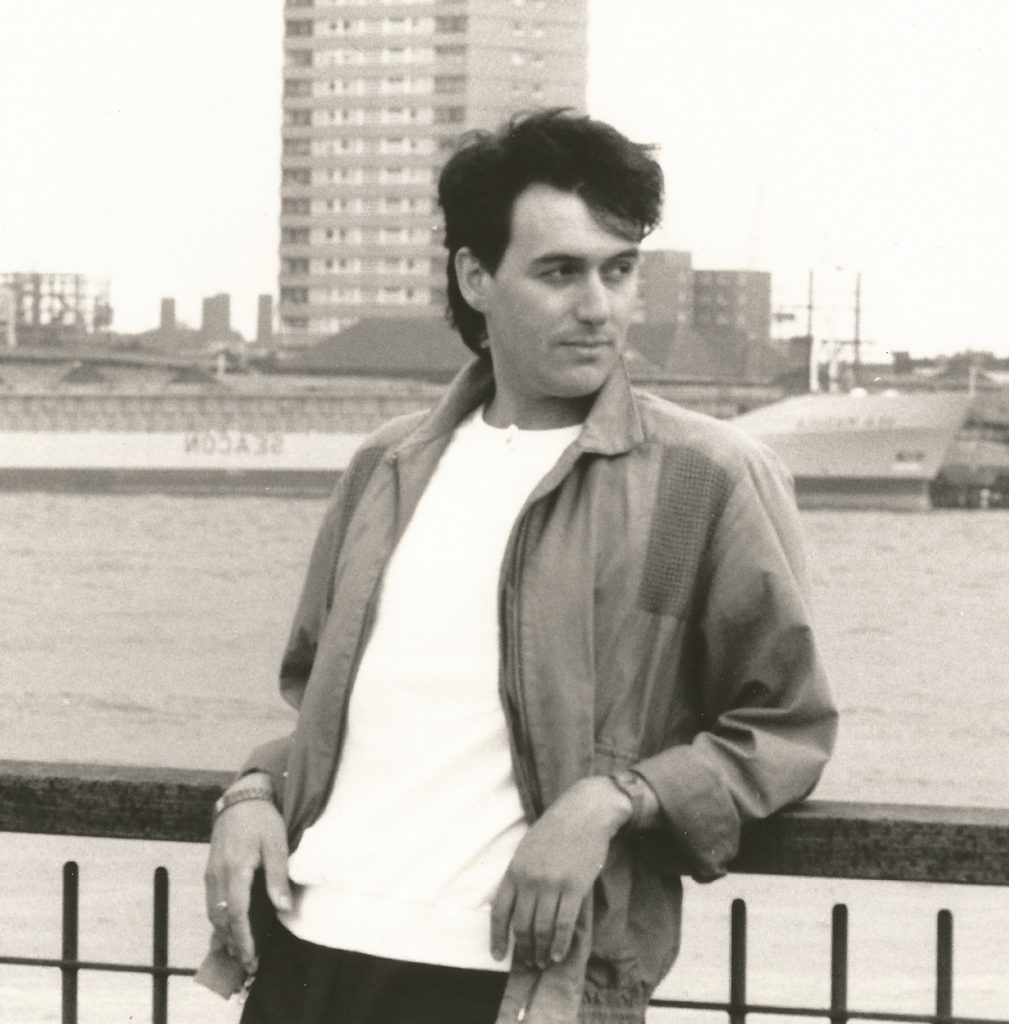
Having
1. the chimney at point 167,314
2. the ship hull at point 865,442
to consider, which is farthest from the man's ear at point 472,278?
the chimney at point 167,314

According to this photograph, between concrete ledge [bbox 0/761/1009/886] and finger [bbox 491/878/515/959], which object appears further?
concrete ledge [bbox 0/761/1009/886]

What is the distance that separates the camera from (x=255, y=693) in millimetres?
37719

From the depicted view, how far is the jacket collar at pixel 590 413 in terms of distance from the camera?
1.54 metres

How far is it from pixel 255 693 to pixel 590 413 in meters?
36.6

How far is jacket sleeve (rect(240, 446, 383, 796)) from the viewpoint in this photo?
1.69 metres

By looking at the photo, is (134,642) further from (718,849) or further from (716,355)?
(718,849)

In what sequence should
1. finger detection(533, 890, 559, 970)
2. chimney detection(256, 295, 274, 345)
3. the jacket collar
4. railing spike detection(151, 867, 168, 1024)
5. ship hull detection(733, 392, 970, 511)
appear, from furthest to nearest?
chimney detection(256, 295, 274, 345) → ship hull detection(733, 392, 970, 511) → railing spike detection(151, 867, 168, 1024) → the jacket collar → finger detection(533, 890, 559, 970)

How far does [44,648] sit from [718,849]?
145 feet

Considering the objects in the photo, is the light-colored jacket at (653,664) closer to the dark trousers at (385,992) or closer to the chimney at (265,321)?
the dark trousers at (385,992)

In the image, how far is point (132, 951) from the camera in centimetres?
1504

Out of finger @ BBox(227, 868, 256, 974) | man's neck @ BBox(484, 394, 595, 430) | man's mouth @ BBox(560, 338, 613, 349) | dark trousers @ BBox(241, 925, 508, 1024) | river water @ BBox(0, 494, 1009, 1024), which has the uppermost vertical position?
man's mouth @ BBox(560, 338, 613, 349)

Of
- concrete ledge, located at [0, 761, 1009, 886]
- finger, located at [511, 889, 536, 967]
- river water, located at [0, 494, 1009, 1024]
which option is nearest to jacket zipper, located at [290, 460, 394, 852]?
finger, located at [511, 889, 536, 967]

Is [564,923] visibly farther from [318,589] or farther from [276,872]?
[318,589]

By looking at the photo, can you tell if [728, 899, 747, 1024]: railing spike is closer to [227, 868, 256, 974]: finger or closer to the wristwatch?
the wristwatch
